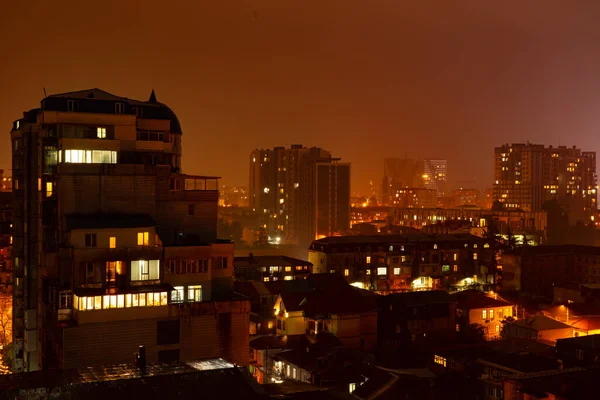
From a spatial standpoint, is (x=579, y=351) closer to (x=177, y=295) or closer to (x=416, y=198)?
(x=177, y=295)

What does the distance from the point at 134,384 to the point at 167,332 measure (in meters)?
5.69

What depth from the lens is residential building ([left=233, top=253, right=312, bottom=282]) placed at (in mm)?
27891

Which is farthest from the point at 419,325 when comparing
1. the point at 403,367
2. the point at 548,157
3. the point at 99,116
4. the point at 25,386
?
the point at 548,157

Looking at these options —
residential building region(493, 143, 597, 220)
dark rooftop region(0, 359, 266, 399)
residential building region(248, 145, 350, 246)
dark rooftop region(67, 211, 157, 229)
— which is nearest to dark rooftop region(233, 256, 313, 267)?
dark rooftop region(67, 211, 157, 229)

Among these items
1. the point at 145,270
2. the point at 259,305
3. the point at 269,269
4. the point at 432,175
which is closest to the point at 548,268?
the point at 269,269

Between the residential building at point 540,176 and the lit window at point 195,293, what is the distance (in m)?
59.8

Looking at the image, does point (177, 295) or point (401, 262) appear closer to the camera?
point (177, 295)

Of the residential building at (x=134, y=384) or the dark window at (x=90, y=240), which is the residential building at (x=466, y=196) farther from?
the residential building at (x=134, y=384)

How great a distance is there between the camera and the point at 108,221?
16297mm

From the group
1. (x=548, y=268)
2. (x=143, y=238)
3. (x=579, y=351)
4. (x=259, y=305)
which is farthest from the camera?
(x=548, y=268)

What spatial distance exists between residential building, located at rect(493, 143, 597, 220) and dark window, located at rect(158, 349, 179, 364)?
60.8 m

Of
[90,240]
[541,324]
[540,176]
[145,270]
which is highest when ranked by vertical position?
[540,176]

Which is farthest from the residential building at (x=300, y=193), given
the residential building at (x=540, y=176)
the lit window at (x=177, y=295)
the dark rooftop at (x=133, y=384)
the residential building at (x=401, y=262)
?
the dark rooftop at (x=133, y=384)

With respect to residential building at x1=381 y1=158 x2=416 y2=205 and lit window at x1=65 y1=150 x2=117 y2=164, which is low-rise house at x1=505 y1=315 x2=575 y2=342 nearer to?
lit window at x1=65 y1=150 x2=117 y2=164
